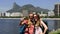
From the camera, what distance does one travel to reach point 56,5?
48250 mm

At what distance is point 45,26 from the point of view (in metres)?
3.45

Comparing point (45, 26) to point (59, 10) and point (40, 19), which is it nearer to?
point (40, 19)

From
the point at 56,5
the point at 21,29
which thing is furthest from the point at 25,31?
the point at 56,5

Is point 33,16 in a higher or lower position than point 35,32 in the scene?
higher

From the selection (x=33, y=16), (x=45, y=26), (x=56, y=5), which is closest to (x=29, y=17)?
(x=33, y=16)

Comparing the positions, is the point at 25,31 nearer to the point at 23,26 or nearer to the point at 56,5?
the point at 23,26

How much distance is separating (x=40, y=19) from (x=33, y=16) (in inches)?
5.3

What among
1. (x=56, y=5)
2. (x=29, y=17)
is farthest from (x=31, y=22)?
(x=56, y=5)

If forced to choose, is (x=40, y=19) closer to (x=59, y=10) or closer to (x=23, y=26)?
(x=23, y=26)

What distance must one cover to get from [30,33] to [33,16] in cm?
26

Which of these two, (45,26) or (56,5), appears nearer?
(45,26)

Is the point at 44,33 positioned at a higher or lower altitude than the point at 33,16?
lower

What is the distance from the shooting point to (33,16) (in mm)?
3562

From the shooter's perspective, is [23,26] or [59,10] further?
[59,10]
